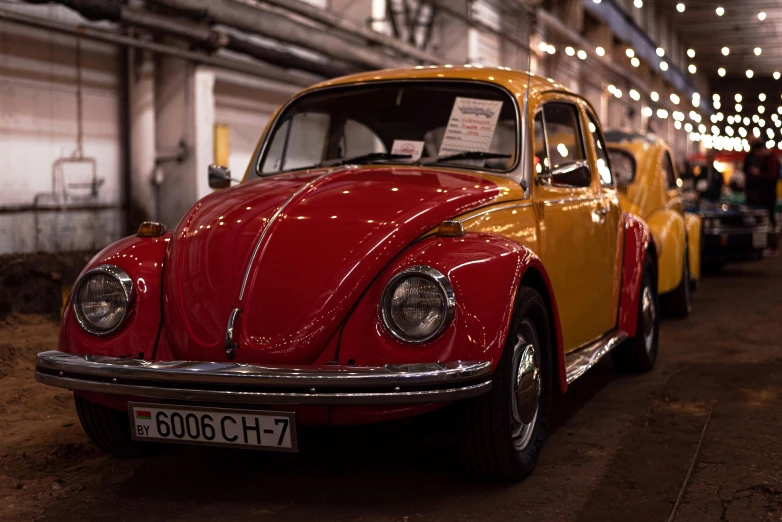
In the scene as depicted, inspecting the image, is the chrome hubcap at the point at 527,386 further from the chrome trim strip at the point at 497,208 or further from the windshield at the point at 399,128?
the windshield at the point at 399,128

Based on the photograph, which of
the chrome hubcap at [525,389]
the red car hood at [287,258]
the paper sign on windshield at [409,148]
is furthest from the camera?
the paper sign on windshield at [409,148]

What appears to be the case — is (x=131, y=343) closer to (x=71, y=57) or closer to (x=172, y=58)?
(x=71, y=57)

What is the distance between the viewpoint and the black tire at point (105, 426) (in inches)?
141

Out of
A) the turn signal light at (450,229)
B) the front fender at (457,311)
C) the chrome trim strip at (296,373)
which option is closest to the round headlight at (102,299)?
the chrome trim strip at (296,373)

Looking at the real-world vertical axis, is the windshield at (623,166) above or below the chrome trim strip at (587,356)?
above

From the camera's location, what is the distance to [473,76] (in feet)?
14.7

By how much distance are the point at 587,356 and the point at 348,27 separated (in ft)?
29.5

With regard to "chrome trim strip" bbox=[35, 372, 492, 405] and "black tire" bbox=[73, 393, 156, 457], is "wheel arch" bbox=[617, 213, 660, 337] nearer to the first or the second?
"chrome trim strip" bbox=[35, 372, 492, 405]

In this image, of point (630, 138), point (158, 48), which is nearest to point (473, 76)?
point (630, 138)

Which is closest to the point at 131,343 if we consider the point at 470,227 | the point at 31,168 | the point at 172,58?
the point at 470,227

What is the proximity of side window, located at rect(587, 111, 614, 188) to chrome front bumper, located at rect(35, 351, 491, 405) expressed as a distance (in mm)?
2674

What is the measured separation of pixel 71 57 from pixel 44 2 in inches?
62.4

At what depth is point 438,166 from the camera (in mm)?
4230

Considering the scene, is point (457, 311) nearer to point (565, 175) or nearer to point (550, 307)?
point (550, 307)
